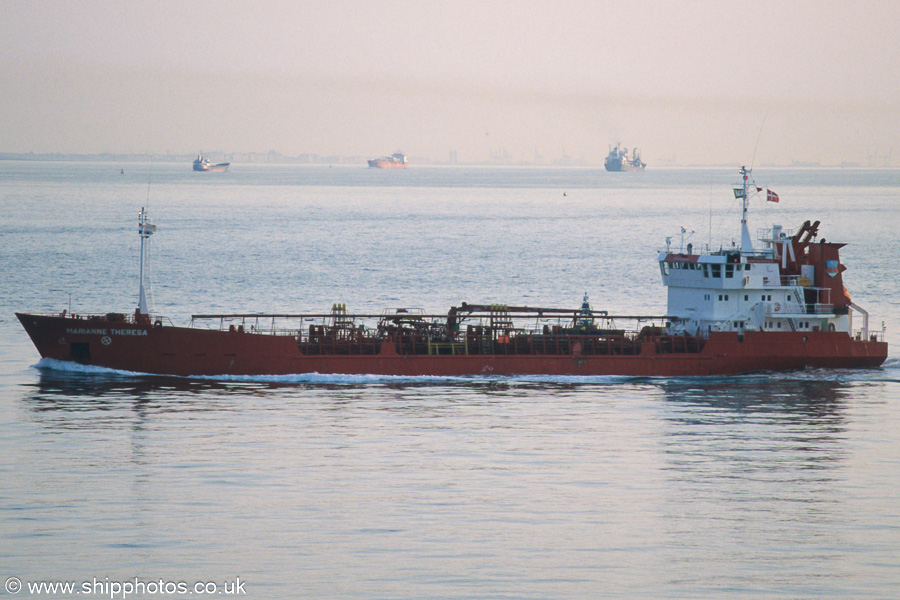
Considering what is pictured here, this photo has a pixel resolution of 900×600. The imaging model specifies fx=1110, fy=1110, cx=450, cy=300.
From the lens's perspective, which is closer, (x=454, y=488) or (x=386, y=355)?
(x=454, y=488)

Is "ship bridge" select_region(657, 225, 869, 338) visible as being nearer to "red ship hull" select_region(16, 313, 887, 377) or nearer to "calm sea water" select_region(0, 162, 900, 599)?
"red ship hull" select_region(16, 313, 887, 377)

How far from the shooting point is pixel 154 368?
177 ft

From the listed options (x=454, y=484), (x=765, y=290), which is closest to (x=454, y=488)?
(x=454, y=484)

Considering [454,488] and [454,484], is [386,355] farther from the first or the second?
[454,488]

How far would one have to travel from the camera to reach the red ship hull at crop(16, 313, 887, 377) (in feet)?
176

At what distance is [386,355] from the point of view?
5509 centimetres

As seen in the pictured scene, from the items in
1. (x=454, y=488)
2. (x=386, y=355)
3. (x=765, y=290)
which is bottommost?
(x=454, y=488)

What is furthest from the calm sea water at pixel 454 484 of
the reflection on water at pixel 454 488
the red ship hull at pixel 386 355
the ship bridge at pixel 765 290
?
the ship bridge at pixel 765 290

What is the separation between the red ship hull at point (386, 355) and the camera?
53.6m

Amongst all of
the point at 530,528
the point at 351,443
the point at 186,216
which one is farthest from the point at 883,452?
the point at 186,216

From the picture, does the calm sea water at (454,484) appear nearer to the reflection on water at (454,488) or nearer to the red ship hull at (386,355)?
the reflection on water at (454,488)

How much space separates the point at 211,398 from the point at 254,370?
5.47 m

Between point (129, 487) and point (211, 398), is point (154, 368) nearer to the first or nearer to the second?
point (211, 398)

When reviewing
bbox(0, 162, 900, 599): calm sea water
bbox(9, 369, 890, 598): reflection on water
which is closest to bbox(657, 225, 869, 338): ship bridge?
bbox(0, 162, 900, 599): calm sea water
